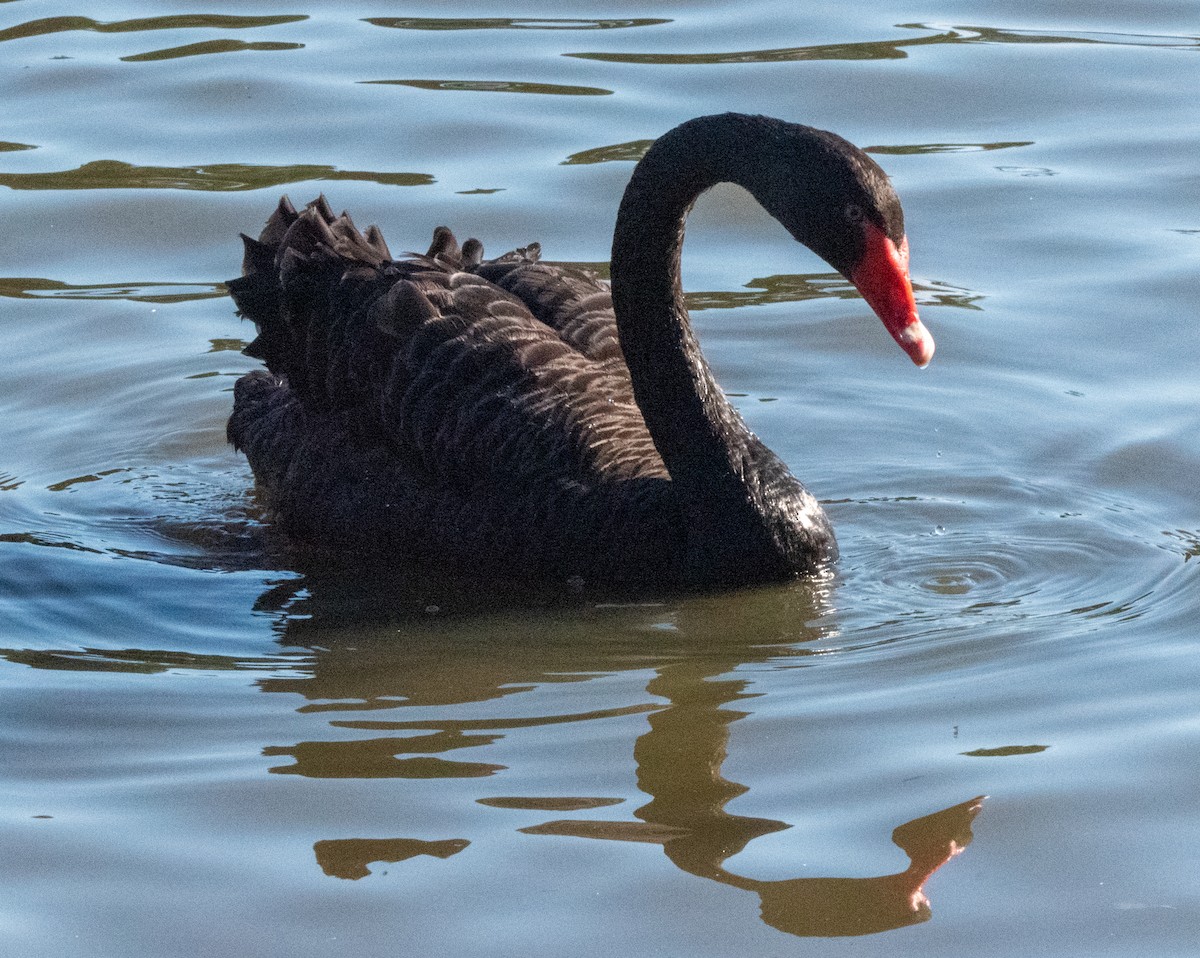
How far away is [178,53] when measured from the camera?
12.2m

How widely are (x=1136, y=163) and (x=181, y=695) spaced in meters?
6.35

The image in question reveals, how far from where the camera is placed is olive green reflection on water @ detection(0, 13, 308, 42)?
12.6 m

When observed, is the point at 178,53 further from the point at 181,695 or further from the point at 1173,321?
the point at 181,695

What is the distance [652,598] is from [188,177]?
4915mm

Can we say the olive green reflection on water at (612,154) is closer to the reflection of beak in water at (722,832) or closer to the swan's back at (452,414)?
the swan's back at (452,414)

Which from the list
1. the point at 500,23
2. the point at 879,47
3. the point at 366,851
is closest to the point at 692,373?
the point at 366,851

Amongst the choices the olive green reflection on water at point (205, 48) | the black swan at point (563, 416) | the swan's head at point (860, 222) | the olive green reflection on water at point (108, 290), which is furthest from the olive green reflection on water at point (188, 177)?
the swan's head at point (860, 222)

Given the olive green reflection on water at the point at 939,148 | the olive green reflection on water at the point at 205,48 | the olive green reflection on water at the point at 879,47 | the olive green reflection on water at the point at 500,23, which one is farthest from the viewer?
the olive green reflection on water at the point at 500,23

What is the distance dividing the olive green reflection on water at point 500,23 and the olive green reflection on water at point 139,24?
635 millimetres

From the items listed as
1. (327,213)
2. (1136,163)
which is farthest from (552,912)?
(1136,163)

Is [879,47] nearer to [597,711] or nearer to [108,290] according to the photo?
[108,290]

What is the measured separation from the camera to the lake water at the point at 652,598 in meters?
4.57

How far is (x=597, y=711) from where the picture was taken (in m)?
5.50

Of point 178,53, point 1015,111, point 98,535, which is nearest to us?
point 98,535
